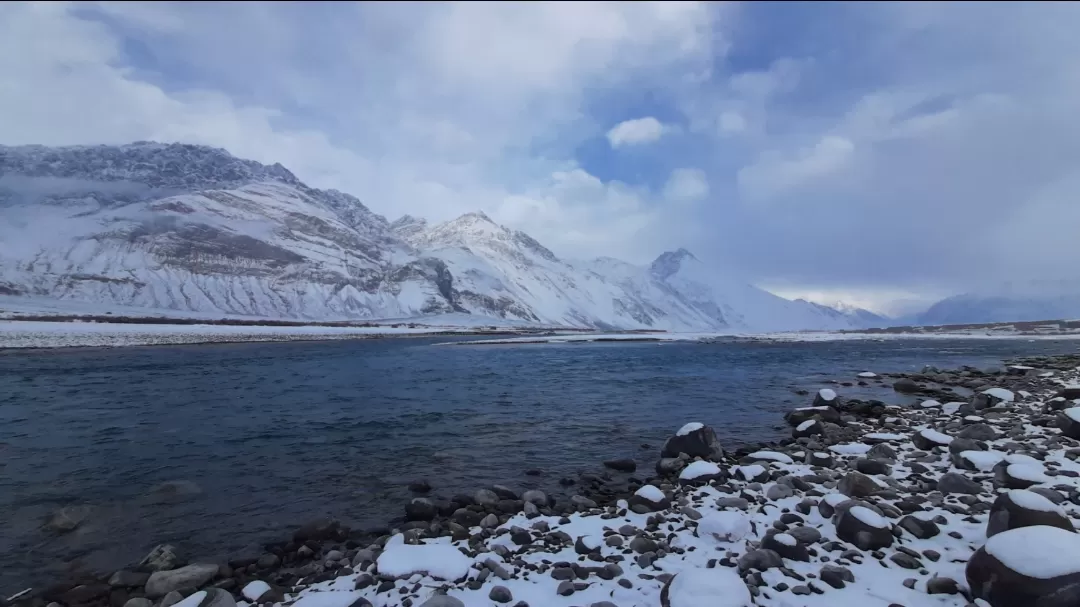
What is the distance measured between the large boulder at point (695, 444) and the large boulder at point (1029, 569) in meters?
7.17

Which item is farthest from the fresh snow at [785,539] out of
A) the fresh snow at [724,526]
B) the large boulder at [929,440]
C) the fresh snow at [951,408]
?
the fresh snow at [951,408]

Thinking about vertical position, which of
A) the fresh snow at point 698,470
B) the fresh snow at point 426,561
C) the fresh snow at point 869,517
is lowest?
the fresh snow at point 426,561

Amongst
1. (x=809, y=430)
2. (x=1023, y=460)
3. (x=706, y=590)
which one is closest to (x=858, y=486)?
(x=1023, y=460)

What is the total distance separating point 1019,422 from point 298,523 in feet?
65.6

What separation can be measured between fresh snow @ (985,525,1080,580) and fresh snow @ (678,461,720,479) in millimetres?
5571

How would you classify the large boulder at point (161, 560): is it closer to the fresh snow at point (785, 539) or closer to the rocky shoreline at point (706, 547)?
the rocky shoreline at point (706, 547)

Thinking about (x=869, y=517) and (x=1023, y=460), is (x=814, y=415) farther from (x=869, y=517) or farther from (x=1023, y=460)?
(x=869, y=517)

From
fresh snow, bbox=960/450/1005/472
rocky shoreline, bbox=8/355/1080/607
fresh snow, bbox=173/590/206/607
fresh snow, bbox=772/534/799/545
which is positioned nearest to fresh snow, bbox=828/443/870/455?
rocky shoreline, bbox=8/355/1080/607

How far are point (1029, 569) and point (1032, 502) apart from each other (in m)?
2.32

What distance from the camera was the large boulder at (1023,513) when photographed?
662 cm

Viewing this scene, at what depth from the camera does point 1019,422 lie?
1480cm

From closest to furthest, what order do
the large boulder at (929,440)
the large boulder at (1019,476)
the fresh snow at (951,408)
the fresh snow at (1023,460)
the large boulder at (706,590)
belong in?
the large boulder at (706,590) → the large boulder at (1019,476) → the fresh snow at (1023,460) → the large boulder at (929,440) → the fresh snow at (951,408)

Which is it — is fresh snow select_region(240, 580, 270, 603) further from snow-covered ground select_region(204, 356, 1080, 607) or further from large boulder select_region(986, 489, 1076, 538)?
large boulder select_region(986, 489, 1076, 538)

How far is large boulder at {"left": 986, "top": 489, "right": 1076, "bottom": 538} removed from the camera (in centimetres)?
662
